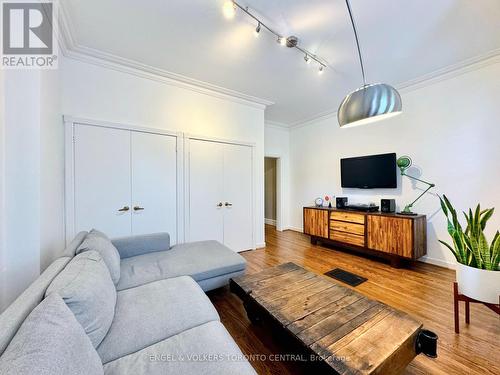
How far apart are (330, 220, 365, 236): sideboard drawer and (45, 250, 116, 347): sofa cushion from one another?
3.42 m

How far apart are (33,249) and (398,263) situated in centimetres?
410

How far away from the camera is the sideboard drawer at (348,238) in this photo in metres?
3.42

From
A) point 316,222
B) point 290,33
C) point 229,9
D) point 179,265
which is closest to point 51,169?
point 179,265

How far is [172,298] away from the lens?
143 cm

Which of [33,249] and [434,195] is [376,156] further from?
[33,249]

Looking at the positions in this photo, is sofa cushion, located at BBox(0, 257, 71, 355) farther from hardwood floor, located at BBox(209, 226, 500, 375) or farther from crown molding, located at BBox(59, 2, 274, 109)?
crown molding, located at BBox(59, 2, 274, 109)

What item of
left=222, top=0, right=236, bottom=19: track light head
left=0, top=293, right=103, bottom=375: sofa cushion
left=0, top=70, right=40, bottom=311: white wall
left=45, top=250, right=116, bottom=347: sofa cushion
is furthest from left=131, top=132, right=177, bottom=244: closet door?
left=0, top=293, right=103, bottom=375: sofa cushion

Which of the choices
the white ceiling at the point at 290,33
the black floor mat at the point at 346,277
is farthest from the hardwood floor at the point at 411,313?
the white ceiling at the point at 290,33

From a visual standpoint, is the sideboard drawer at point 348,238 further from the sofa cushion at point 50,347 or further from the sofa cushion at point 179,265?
the sofa cushion at point 50,347

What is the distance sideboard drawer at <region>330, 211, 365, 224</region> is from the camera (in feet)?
11.3

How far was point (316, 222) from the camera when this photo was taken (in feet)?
13.5

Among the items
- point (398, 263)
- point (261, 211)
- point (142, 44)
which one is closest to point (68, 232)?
point (142, 44)

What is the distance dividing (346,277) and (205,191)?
2.38 m

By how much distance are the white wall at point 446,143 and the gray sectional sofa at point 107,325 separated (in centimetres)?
347
